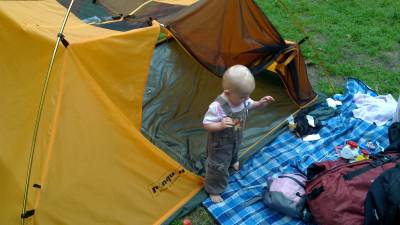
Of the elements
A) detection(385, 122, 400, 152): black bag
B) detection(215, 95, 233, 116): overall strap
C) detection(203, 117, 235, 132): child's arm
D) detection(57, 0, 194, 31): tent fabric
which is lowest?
detection(385, 122, 400, 152): black bag

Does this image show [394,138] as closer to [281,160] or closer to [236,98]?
[281,160]

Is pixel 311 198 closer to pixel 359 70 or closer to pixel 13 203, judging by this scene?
pixel 13 203

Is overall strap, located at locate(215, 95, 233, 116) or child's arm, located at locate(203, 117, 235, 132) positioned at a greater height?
overall strap, located at locate(215, 95, 233, 116)

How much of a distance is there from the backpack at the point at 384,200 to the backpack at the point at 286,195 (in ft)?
1.87

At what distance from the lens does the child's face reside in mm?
2868

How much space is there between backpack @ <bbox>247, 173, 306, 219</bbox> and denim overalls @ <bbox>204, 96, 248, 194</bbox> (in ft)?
1.08

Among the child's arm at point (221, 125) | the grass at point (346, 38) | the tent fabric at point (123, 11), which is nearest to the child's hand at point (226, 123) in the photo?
the child's arm at point (221, 125)

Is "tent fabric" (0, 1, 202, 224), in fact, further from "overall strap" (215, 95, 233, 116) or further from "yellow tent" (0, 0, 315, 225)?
"overall strap" (215, 95, 233, 116)

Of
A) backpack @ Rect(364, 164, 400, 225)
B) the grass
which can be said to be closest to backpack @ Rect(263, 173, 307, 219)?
backpack @ Rect(364, 164, 400, 225)

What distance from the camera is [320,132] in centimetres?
414

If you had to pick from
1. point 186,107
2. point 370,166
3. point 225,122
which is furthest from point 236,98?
point 186,107

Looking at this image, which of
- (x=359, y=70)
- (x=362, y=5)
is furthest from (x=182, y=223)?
(x=362, y=5)

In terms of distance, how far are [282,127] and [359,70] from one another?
1712 millimetres

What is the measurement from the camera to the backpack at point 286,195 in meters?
3.19
